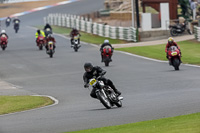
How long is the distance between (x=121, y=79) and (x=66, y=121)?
429 inches

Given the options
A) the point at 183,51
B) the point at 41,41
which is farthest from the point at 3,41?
the point at 183,51

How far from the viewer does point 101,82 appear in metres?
15.9

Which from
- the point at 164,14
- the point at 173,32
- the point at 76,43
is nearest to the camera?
the point at 76,43

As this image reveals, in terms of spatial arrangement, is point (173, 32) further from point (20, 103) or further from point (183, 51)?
point (20, 103)

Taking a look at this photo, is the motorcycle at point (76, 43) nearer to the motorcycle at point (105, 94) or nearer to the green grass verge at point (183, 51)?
the green grass verge at point (183, 51)

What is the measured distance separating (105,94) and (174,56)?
1046 centimetres

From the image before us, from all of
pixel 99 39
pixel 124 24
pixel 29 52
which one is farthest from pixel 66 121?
pixel 124 24

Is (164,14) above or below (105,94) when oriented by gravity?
below

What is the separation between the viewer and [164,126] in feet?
38.3

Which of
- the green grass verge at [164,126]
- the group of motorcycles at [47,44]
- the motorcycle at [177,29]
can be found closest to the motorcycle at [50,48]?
the group of motorcycles at [47,44]

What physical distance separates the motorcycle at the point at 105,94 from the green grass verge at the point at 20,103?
3.62m

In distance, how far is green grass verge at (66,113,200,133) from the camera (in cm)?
1106

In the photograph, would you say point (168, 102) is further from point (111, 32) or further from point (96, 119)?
point (111, 32)

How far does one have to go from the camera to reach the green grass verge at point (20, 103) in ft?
62.0
